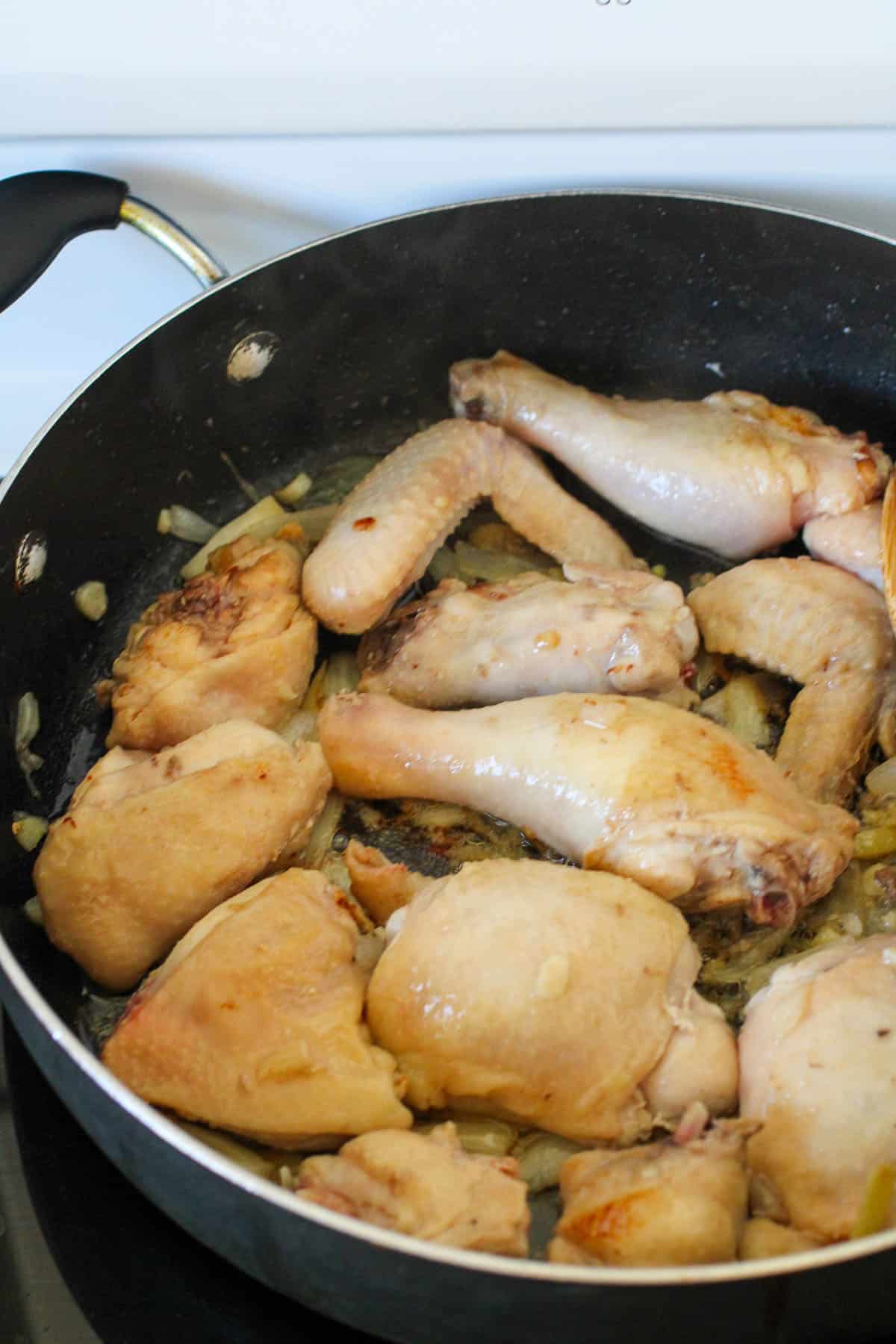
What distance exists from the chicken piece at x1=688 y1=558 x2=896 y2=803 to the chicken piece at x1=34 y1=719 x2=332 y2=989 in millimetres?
539

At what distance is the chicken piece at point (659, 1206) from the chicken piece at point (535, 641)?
52cm

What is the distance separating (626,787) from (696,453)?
0.52 m

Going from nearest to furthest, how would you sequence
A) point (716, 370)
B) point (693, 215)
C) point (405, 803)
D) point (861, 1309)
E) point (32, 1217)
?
point (861, 1309) → point (32, 1217) → point (405, 803) → point (693, 215) → point (716, 370)

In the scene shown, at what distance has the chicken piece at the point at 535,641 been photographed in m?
1.41

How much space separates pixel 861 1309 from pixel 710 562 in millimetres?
951

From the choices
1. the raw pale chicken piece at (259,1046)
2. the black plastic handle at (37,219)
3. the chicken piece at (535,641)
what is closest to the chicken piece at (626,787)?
the chicken piece at (535,641)

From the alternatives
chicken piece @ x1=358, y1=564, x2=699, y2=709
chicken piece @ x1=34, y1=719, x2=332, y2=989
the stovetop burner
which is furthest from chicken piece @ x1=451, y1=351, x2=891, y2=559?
the stovetop burner

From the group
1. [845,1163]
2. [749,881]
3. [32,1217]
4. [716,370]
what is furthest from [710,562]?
[32,1217]

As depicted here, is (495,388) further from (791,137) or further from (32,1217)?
(32,1217)

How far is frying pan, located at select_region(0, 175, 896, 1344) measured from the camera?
1468mm

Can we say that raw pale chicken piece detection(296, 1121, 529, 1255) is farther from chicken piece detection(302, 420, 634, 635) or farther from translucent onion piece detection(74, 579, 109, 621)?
translucent onion piece detection(74, 579, 109, 621)

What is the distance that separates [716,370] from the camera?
1.79 m

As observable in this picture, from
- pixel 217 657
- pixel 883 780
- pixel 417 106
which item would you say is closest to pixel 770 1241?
pixel 883 780

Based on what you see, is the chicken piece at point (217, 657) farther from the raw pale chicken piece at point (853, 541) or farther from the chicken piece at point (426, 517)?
the raw pale chicken piece at point (853, 541)
